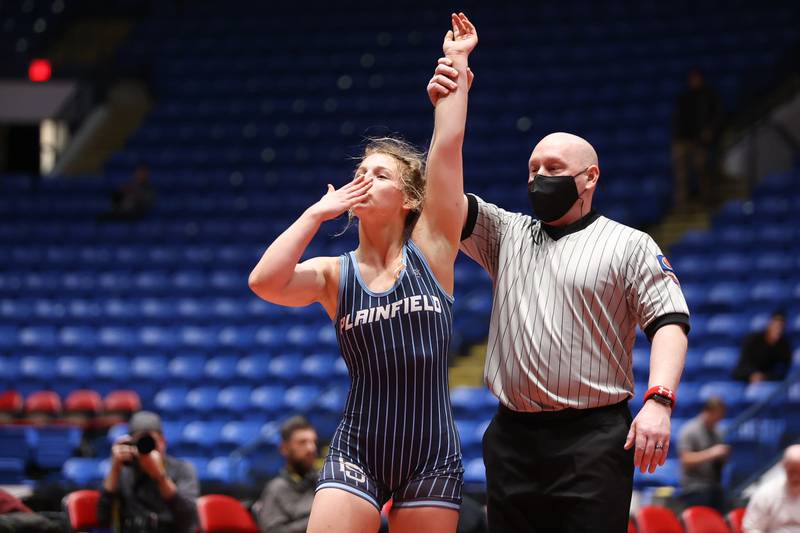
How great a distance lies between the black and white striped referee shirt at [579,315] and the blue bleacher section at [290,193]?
6151 mm

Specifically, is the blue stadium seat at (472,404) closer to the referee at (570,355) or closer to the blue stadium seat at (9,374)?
the blue stadium seat at (9,374)

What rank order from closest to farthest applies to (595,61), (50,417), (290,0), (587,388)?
(587,388)
(50,417)
(595,61)
(290,0)

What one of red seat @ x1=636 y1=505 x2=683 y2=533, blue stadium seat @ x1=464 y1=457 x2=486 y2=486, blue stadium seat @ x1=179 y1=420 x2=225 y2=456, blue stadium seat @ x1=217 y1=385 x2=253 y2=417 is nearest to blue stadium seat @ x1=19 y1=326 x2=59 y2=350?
blue stadium seat @ x1=217 y1=385 x2=253 y2=417

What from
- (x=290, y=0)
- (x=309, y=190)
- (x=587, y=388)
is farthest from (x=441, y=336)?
(x=290, y=0)

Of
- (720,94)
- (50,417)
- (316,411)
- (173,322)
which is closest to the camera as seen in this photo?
(316,411)

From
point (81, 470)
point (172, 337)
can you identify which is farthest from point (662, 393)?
point (172, 337)

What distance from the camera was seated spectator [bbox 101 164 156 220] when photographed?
616 inches

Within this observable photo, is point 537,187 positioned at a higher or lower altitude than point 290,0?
lower

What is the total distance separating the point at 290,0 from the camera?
1969cm

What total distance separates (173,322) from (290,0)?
804 centimetres

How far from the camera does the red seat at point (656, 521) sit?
6871 millimetres

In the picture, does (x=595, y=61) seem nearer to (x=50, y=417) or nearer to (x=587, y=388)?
(x=50, y=417)

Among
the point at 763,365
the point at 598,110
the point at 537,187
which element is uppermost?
the point at 598,110

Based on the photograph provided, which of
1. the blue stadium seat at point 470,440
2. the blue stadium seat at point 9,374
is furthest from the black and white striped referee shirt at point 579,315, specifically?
the blue stadium seat at point 9,374
